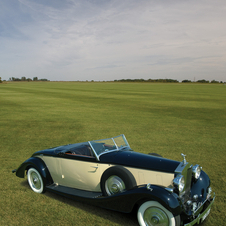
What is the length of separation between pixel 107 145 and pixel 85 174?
0.73 meters

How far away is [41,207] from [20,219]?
1.48 feet

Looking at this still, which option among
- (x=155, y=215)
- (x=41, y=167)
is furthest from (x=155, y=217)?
(x=41, y=167)

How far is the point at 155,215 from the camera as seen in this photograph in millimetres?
3176

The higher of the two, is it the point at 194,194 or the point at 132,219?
the point at 194,194

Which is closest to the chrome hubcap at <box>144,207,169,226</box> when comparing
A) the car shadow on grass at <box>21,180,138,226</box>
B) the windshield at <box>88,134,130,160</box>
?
the car shadow on grass at <box>21,180,138,226</box>

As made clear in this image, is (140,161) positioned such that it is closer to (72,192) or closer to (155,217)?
(155,217)

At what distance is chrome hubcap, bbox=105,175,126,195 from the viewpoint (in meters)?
3.65

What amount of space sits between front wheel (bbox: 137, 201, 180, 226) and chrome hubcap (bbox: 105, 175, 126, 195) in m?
0.52

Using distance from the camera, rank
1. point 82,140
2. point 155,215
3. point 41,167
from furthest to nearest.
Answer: point 82,140
point 41,167
point 155,215

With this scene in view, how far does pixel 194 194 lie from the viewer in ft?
11.9

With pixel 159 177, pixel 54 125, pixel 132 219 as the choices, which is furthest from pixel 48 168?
pixel 54 125

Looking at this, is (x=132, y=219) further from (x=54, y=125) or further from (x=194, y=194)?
(x=54, y=125)

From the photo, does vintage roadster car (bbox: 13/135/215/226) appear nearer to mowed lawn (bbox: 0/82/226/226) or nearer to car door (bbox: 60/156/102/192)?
car door (bbox: 60/156/102/192)

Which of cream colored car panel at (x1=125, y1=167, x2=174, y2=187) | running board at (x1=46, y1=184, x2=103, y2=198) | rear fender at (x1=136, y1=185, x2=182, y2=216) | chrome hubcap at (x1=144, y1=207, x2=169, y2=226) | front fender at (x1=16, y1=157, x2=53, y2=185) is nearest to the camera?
rear fender at (x1=136, y1=185, x2=182, y2=216)
